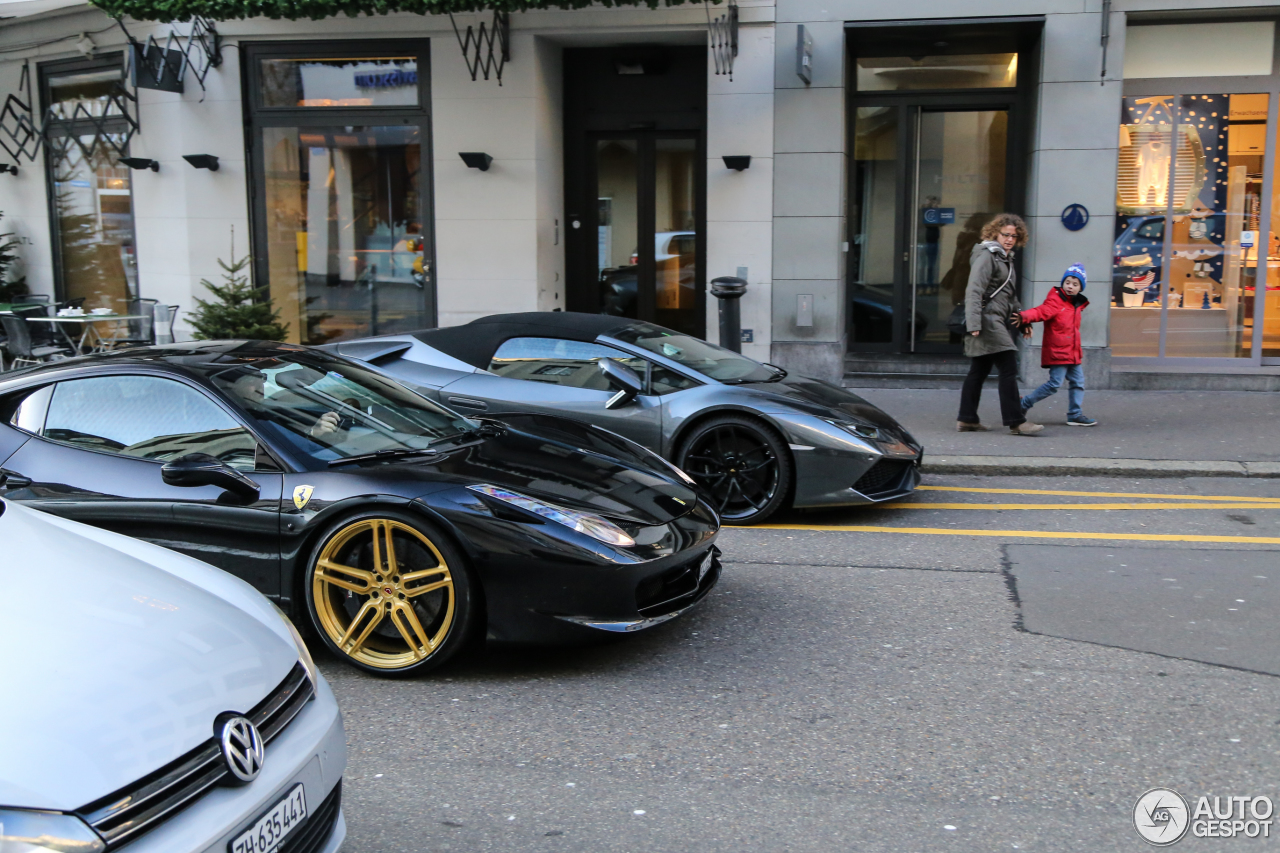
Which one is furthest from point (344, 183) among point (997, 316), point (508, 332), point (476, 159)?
point (997, 316)

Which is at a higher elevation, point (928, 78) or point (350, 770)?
point (928, 78)

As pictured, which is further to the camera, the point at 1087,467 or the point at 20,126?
the point at 20,126

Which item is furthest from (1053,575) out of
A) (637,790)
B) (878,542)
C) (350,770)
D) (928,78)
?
(928,78)

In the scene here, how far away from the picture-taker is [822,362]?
510 inches

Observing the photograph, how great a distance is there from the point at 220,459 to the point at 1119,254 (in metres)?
10.6

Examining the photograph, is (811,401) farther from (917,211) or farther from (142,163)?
(142,163)

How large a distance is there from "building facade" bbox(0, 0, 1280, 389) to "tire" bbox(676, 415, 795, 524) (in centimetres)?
596

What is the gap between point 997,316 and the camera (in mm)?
9688

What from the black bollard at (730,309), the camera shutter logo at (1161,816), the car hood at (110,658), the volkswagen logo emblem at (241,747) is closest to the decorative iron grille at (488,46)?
the black bollard at (730,309)

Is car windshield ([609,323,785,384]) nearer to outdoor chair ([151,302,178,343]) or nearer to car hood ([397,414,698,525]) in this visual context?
car hood ([397,414,698,525])

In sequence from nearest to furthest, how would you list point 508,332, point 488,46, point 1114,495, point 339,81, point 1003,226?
point 508,332, point 1114,495, point 1003,226, point 488,46, point 339,81

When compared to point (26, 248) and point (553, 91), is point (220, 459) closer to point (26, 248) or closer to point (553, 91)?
point (553, 91)

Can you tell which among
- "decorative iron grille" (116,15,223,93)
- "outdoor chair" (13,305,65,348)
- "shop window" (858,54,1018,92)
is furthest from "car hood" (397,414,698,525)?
"outdoor chair" (13,305,65,348)

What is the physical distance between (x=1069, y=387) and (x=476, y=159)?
274 inches
